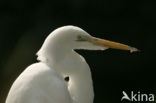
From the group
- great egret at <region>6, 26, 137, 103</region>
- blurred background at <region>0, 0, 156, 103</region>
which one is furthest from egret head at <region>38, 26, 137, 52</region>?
blurred background at <region>0, 0, 156, 103</region>

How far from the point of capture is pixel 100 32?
260 inches

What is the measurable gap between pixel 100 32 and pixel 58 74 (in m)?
3.24

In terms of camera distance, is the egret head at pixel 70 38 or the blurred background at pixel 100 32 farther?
the blurred background at pixel 100 32

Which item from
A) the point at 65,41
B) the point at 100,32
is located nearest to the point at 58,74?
the point at 65,41

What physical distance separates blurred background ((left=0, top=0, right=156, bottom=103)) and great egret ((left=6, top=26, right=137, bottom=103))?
Answer: 256cm

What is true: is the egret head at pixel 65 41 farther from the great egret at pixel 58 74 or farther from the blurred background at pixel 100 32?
the blurred background at pixel 100 32

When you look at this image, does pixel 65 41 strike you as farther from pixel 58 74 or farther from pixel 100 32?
pixel 100 32

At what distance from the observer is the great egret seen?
10.8ft

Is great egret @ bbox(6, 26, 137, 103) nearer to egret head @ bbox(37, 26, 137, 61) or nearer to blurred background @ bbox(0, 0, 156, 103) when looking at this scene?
egret head @ bbox(37, 26, 137, 61)

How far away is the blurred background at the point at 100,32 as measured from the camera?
630 centimetres

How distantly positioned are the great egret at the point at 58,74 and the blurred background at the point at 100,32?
2.56 m

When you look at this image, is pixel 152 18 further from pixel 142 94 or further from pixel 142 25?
pixel 142 94

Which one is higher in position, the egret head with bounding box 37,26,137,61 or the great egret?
the egret head with bounding box 37,26,137,61

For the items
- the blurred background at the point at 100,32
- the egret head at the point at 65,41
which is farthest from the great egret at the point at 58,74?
the blurred background at the point at 100,32
